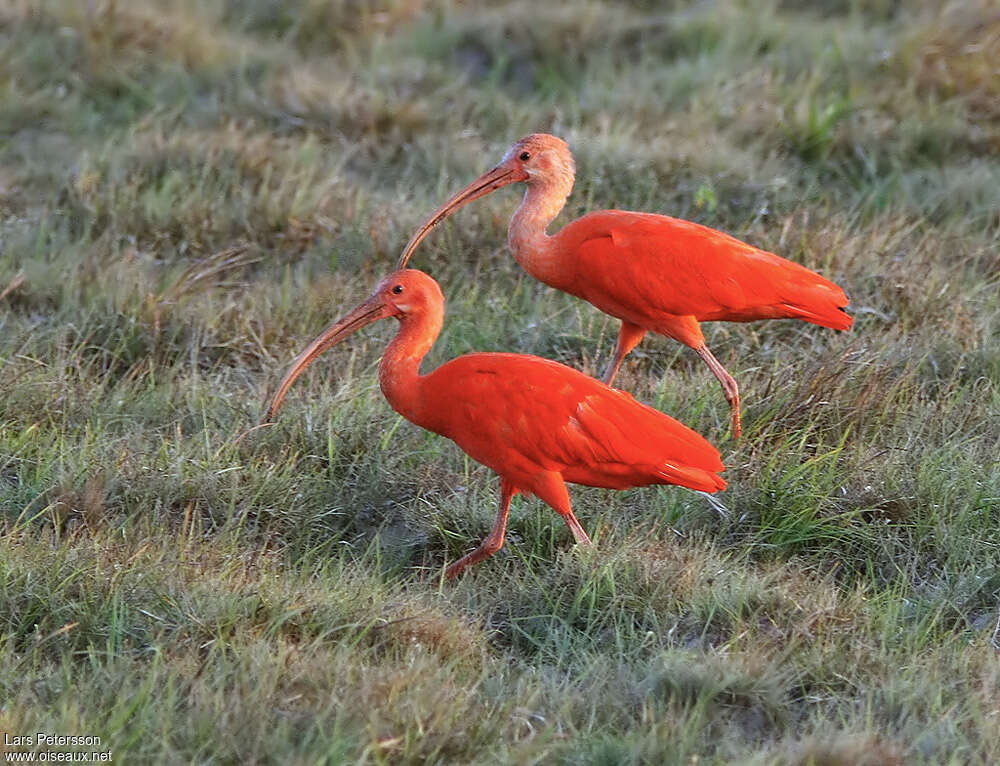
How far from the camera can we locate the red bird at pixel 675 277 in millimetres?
4934

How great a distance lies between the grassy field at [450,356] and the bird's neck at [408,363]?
1.33ft

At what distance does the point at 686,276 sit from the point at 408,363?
3.67 ft

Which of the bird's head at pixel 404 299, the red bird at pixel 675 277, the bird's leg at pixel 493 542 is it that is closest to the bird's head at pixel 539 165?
the red bird at pixel 675 277

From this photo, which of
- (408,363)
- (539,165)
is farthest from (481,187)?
(408,363)

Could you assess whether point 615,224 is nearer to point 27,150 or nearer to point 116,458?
point 116,458

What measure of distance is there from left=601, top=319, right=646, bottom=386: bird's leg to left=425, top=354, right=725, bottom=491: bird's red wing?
102 centimetres

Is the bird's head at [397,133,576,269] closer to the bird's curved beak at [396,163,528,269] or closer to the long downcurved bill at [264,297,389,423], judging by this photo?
the bird's curved beak at [396,163,528,269]

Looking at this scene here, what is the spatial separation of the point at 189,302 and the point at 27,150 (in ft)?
7.30

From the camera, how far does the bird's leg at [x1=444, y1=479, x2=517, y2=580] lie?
4.25 m

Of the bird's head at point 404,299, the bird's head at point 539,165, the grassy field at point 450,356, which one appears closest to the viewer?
the grassy field at point 450,356

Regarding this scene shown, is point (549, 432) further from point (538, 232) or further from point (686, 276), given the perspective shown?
point (538, 232)

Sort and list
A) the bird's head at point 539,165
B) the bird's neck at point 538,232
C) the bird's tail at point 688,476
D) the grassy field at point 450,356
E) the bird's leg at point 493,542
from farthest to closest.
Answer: the bird's head at point 539,165 < the bird's neck at point 538,232 < the bird's leg at point 493,542 < the bird's tail at point 688,476 < the grassy field at point 450,356

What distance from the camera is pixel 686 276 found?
4.93 m

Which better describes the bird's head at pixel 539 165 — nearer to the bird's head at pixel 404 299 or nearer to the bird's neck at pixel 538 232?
the bird's neck at pixel 538 232
